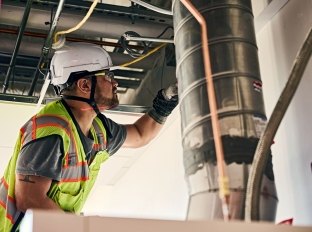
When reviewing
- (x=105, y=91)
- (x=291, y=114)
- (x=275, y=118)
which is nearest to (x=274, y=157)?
(x=291, y=114)

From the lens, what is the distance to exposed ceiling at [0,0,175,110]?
231 cm

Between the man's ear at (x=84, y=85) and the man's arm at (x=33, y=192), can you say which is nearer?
the man's arm at (x=33, y=192)

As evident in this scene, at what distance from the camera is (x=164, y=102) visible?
2297mm

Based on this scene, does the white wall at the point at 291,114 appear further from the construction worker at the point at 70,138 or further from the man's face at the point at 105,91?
the man's face at the point at 105,91

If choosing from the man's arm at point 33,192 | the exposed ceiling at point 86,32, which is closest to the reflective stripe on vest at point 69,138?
the man's arm at point 33,192

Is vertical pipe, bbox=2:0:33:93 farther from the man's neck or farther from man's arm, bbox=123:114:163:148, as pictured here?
man's arm, bbox=123:114:163:148

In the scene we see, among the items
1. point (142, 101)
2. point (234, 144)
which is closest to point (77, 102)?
point (142, 101)

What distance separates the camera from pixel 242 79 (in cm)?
149

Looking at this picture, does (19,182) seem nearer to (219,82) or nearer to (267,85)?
(219,82)

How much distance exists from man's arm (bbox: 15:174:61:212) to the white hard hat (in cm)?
58

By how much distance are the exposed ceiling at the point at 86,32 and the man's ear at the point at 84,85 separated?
22cm

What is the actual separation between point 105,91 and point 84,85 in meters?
0.09

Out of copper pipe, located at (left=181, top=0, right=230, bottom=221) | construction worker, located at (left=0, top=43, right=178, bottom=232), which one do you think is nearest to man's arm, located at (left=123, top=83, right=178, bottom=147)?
construction worker, located at (left=0, top=43, right=178, bottom=232)

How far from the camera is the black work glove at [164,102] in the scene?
224 centimetres
